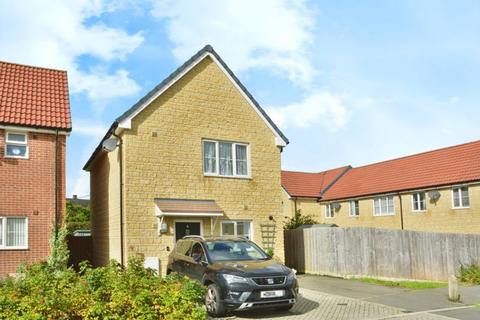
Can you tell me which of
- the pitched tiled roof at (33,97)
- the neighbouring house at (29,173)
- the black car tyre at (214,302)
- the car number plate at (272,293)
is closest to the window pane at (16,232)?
the neighbouring house at (29,173)

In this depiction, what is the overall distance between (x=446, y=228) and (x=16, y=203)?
21.9 meters

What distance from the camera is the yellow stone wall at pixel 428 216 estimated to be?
84.1ft

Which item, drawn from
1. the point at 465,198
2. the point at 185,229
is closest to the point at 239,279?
the point at 185,229

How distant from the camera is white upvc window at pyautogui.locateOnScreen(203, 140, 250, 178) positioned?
19.1m

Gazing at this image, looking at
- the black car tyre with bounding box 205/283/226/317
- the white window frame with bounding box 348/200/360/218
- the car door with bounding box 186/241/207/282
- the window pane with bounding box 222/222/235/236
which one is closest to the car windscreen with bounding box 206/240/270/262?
the car door with bounding box 186/241/207/282

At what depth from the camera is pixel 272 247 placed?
19.7 m

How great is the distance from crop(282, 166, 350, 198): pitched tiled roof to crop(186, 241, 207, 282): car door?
79.8ft

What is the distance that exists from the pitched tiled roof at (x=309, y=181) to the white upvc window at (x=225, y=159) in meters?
16.9

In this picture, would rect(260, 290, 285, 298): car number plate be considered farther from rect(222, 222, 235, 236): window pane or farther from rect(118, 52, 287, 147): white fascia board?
rect(118, 52, 287, 147): white fascia board

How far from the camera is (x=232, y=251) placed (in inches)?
478

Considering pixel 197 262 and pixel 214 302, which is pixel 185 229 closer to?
pixel 197 262

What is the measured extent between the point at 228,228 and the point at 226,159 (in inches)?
107

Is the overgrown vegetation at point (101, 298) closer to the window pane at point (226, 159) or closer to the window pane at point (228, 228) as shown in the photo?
the window pane at point (228, 228)

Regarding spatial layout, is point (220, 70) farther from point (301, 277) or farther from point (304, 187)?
point (304, 187)
